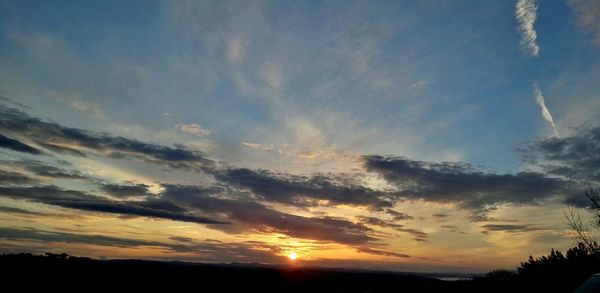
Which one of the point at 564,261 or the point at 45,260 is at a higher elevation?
the point at 564,261

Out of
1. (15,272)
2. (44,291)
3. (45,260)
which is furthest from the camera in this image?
(45,260)

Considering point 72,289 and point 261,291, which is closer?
point 72,289

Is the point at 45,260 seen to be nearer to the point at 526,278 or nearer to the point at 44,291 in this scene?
the point at 44,291

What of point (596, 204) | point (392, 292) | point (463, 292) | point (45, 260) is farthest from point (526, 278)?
point (45, 260)

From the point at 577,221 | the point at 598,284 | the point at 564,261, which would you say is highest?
the point at 577,221

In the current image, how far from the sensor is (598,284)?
9.20 meters

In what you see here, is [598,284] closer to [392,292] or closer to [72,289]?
[72,289]

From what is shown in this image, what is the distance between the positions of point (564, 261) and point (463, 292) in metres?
13.0

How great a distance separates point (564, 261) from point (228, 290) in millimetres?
34099

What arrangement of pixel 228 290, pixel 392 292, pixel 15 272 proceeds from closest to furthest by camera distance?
pixel 15 272, pixel 228 290, pixel 392 292

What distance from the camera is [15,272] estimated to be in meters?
36.7

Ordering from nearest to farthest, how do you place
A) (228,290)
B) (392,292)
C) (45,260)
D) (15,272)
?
(15,272), (228,290), (45,260), (392,292)

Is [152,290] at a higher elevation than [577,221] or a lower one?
lower

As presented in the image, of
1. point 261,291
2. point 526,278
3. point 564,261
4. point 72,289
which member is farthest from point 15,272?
point 564,261
